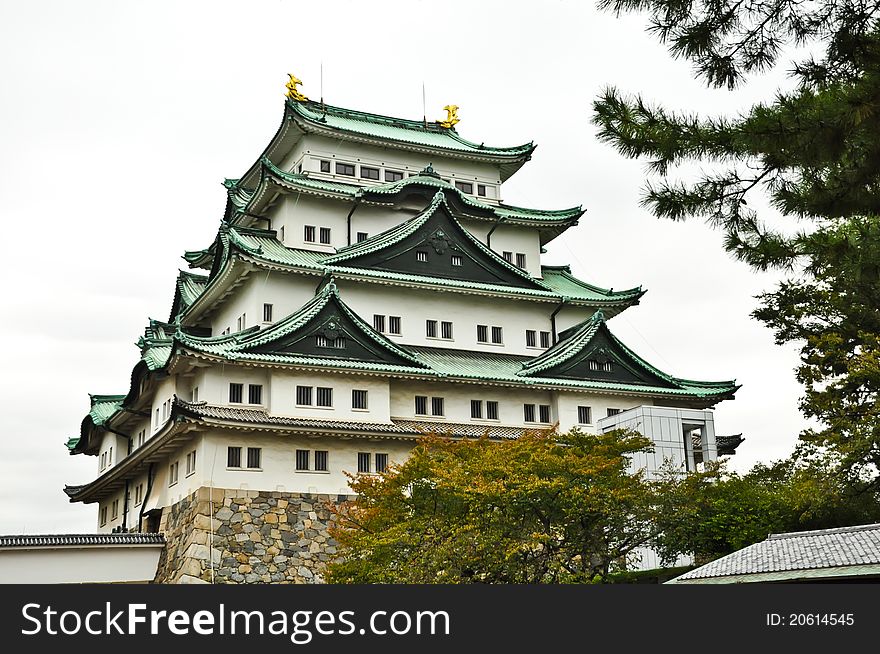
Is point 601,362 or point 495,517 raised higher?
point 601,362

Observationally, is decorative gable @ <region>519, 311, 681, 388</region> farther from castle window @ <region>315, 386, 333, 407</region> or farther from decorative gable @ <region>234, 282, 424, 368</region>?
castle window @ <region>315, 386, 333, 407</region>

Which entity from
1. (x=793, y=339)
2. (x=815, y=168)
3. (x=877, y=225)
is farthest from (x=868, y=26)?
(x=793, y=339)

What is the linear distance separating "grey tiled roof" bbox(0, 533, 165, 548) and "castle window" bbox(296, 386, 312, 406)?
6.62 m

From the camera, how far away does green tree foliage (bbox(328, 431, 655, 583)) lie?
23344 mm

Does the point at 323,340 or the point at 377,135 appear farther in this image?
the point at 377,135

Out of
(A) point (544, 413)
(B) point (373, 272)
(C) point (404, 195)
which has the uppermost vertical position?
(C) point (404, 195)

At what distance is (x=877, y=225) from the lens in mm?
13508

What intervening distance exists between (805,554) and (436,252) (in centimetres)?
2169

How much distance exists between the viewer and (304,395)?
3444 centimetres

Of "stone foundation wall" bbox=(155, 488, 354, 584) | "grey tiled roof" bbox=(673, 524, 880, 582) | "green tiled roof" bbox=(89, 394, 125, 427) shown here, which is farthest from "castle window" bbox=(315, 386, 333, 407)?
"grey tiled roof" bbox=(673, 524, 880, 582)

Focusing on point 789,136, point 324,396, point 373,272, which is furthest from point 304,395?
point 789,136

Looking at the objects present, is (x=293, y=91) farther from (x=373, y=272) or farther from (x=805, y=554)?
(x=805, y=554)

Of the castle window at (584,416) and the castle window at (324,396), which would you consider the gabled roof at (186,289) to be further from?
the castle window at (584,416)

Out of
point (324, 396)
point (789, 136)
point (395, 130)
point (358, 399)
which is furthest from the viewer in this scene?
point (395, 130)
